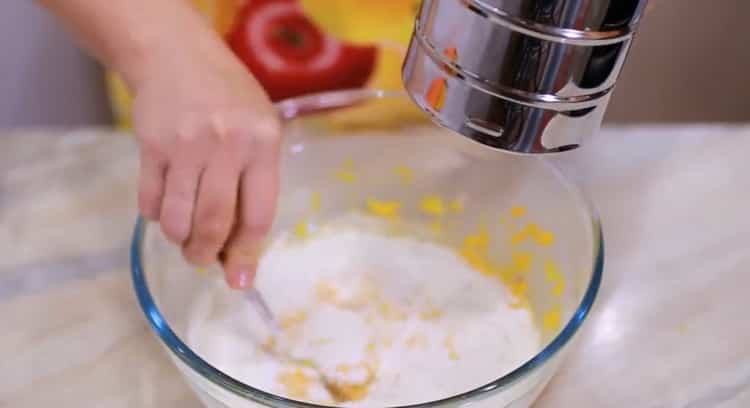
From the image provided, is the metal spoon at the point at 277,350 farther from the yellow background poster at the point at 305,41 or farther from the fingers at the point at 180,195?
the yellow background poster at the point at 305,41

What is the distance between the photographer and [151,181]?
49cm

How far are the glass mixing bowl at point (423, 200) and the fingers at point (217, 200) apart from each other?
0.06 m

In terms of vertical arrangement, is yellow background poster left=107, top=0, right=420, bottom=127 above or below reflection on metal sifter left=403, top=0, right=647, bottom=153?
below

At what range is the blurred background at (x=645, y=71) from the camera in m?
1.01

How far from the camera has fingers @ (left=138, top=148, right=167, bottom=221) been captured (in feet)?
1.59

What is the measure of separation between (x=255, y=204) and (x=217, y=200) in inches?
1.0

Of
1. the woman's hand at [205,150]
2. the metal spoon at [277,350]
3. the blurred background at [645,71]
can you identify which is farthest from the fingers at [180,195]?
the blurred background at [645,71]

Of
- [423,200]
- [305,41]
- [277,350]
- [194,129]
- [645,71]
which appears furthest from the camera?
[645,71]

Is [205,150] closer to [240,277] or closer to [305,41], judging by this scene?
[240,277]

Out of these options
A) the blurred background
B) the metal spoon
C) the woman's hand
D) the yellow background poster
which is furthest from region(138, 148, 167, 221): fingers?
the blurred background

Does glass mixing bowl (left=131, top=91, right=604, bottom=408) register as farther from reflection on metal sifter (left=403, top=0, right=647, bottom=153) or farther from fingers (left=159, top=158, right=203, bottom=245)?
reflection on metal sifter (left=403, top=0, right=647, bottom=153)

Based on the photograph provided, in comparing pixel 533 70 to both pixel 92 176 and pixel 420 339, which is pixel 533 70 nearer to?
pixel 420 339

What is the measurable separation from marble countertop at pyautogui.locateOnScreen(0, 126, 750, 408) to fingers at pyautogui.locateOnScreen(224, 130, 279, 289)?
0.12 meters

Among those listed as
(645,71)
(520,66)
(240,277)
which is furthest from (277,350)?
(645,71)
